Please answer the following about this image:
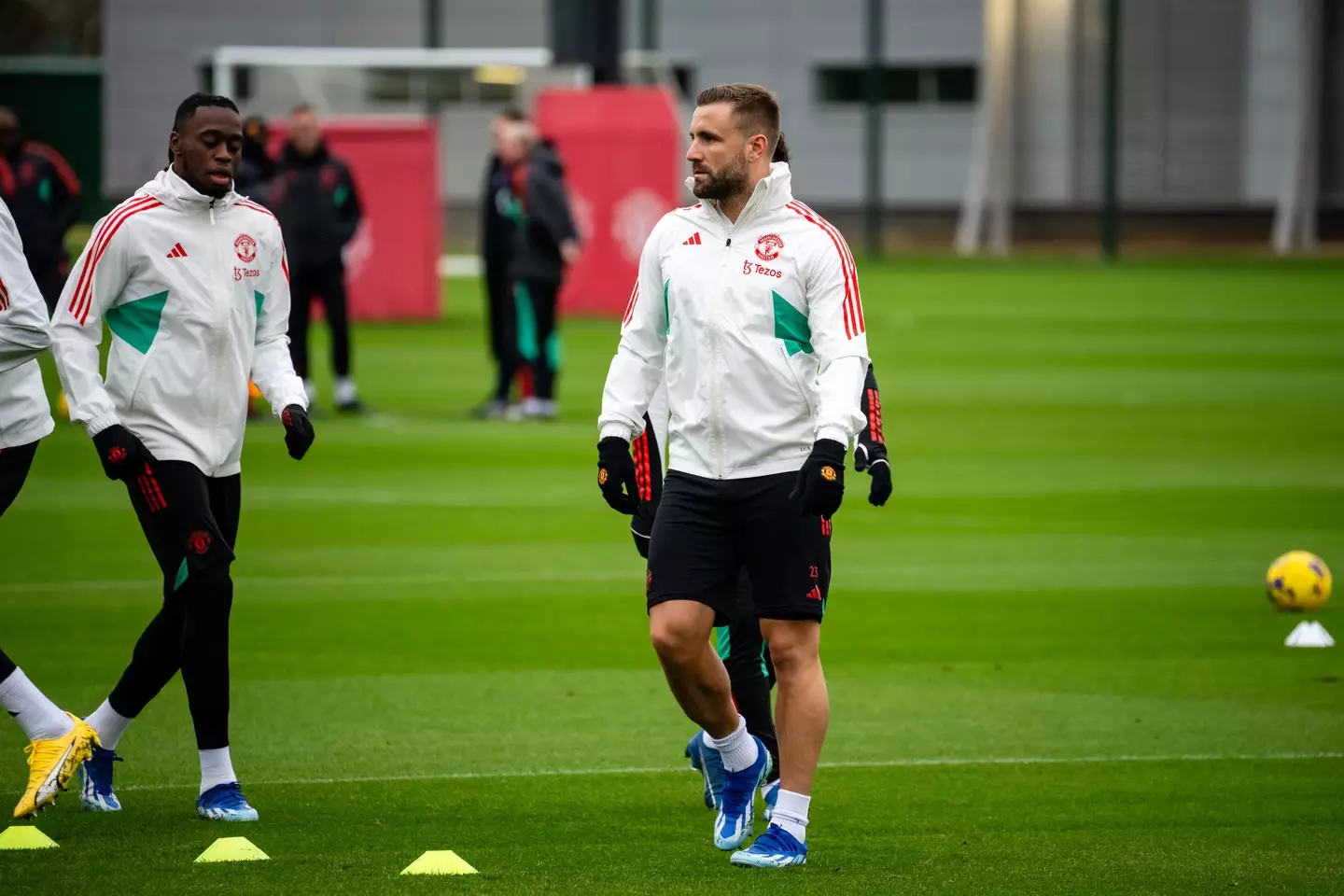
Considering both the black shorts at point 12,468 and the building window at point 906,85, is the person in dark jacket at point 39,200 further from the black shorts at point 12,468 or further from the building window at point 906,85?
the building window at point 906,85

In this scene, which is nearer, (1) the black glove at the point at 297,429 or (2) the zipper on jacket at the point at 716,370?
(2) the zipper on jacket at the point at 716,370

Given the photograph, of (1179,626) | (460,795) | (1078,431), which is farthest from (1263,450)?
(460,795)

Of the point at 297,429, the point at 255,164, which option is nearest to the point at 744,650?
the point at 297,429

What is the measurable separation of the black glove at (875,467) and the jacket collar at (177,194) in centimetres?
197

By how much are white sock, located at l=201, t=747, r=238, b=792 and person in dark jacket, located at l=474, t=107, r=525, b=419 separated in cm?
1134

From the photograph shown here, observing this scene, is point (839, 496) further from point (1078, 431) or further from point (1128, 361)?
point (1128, 361)

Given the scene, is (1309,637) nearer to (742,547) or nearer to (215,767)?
(742,547)

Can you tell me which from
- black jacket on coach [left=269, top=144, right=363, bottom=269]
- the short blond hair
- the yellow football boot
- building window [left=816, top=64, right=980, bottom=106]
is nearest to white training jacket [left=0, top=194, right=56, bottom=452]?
the yellow football boot

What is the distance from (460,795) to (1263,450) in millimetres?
10495

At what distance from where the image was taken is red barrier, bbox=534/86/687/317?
100 feet

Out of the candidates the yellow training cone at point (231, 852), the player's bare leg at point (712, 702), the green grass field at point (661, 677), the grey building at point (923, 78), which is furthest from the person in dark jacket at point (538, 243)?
the grey building at point (923, 78)

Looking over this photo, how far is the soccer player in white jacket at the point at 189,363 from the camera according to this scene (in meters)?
6.41

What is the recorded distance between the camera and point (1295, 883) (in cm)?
592

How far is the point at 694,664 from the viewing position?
6.14 meters
